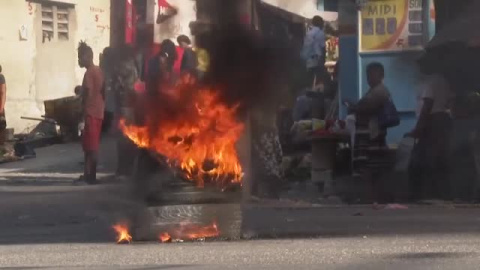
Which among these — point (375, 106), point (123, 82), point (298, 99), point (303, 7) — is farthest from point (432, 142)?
point (123, 82)

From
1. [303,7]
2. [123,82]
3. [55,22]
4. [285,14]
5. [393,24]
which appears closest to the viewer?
[285,14]

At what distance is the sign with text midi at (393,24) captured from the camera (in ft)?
49.3

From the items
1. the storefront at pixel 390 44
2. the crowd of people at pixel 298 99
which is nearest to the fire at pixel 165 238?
the crowd of people at pixel 298 99

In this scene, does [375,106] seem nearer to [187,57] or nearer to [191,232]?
[187,57]

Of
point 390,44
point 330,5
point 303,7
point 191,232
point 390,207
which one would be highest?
point 330,5

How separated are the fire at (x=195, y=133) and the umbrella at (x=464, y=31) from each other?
3575 millimetres

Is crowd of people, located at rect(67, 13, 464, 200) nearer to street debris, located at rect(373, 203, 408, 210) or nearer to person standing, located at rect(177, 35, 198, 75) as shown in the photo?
person standing, located at rect(177, 35, 198, 75)

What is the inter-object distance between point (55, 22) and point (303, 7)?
11.4m

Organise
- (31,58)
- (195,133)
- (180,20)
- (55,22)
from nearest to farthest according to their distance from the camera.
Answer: (195,133)
(180,20)
(55,22)
(31,58)

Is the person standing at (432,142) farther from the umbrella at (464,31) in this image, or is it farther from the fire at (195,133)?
the fire at (195,133)

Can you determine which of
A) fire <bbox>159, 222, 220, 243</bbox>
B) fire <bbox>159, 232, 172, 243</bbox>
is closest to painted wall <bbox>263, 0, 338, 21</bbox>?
fire <bbox>159, 222, 220, 243</bbox>

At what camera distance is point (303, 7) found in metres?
12.6

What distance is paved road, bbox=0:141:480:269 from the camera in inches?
368

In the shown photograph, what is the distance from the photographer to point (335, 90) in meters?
16.7
